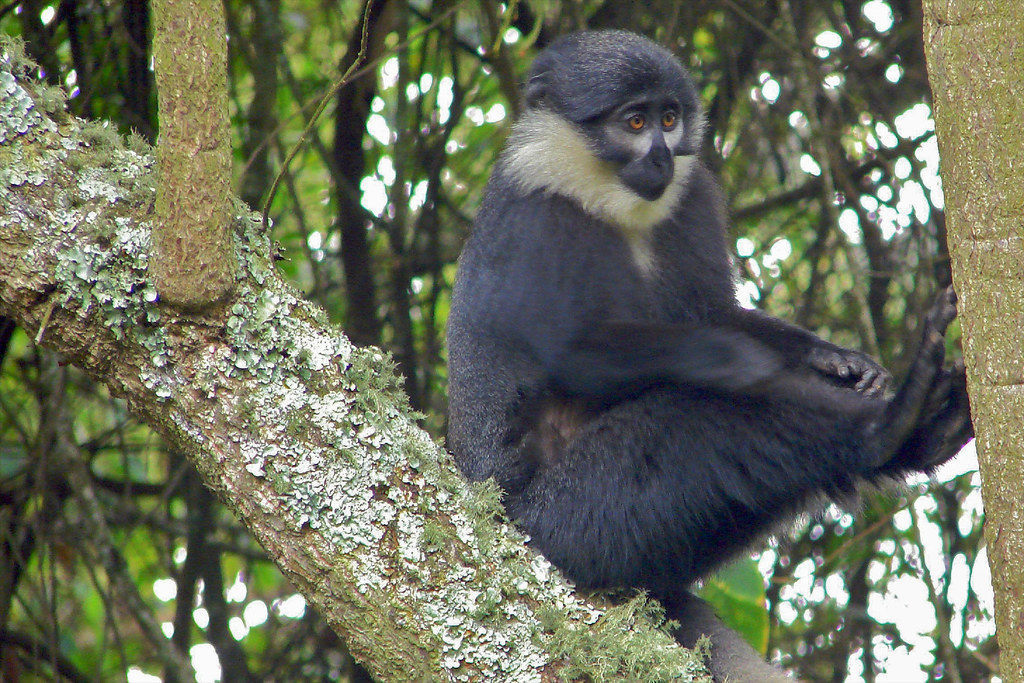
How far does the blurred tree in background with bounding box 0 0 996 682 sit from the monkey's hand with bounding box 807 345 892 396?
79 cm

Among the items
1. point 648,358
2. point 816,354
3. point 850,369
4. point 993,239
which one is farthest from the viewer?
point 816,354

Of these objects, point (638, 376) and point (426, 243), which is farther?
point (426, 243)

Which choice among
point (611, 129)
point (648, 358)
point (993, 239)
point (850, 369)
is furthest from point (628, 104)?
point (993, 239)

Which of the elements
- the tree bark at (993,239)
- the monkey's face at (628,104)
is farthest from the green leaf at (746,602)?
the tree bark at (993,239)

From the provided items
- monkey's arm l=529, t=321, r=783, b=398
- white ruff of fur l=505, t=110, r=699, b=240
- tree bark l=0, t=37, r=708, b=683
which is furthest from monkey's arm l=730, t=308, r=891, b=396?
tree bark l=0, t=37, r=708, b=683

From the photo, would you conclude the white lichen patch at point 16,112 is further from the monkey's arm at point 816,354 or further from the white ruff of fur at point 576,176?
the monkey's arm at point 816,354

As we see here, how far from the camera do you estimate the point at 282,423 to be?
191 cm

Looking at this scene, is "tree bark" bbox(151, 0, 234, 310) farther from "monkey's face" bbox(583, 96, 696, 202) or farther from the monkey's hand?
the monkey's hand

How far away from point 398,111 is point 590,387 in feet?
6.13

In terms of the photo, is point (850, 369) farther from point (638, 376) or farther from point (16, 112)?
point (16, 112)

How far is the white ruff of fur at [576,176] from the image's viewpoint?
9.77 ft

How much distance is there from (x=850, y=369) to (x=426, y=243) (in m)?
2.04

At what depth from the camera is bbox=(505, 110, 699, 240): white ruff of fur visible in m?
2.98

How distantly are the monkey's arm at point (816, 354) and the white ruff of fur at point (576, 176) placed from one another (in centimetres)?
42
